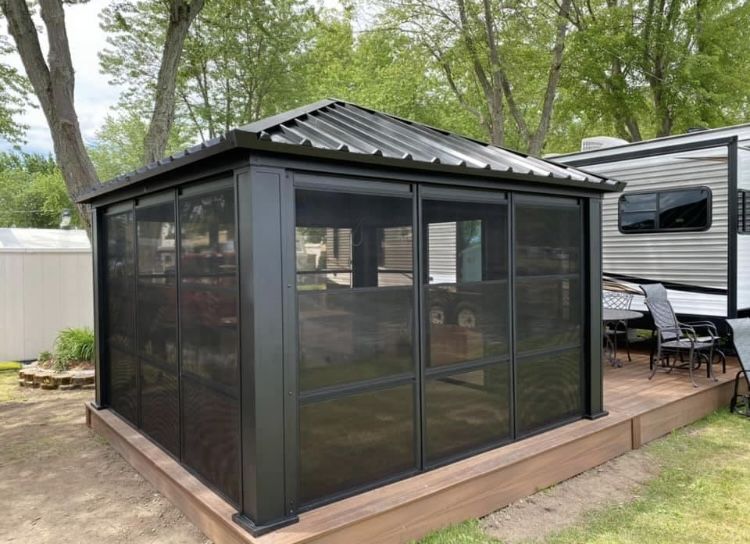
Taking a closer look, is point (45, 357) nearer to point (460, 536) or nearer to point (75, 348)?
point (75, 348)

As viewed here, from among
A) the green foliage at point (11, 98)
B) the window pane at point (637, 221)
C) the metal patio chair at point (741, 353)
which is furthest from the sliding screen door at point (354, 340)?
the green foliage at point (11, 98)

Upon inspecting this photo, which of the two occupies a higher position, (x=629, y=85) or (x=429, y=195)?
(x=629, y=85)

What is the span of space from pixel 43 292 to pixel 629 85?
13.3 meters

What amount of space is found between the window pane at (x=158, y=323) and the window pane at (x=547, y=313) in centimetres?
244

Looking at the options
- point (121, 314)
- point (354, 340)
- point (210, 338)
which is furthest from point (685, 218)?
point (121, 314)

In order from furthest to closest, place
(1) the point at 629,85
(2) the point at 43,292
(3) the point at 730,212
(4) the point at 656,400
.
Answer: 1. (1) the point at 629,85
2. (2) the point at 43,292
3. (3) the point at 730,212
4. (4) the point at 656,400

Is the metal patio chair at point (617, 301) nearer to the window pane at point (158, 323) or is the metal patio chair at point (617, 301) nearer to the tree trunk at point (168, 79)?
the window pane at point (158, 323)

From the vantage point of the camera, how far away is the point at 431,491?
10.6 ft

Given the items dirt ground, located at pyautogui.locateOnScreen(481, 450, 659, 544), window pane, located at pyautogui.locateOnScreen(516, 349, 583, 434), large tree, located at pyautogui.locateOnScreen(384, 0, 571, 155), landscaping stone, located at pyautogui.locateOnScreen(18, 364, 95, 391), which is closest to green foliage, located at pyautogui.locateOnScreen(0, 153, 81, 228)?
large tree, located at pyautogui.locateOnScreen(384, 0, 571, 155)

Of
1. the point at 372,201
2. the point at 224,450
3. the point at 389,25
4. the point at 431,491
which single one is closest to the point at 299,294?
the point at 372,201

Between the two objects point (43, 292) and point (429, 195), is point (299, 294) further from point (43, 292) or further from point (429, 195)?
point (43, 292)

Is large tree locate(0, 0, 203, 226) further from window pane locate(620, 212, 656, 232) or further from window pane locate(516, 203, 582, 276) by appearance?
window pane locate(620, 212, 656, 232)

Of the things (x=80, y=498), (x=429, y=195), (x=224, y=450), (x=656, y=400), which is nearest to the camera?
(x=224, y=450)

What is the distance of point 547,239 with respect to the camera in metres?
4.32
